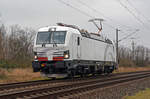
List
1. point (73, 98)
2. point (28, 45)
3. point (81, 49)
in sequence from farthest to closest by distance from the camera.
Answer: point (28, 45) → point (81, 49) → point (73, 98)

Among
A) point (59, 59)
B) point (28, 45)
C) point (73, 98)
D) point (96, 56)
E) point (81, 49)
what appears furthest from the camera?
point (28, 45)

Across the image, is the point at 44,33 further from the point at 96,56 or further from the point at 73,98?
the point at 73,98

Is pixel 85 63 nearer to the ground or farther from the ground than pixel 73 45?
nearer to the ground

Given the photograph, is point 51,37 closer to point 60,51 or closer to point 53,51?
point 53,51

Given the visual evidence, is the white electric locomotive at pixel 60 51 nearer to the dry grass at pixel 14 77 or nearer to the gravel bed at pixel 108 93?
the dry grass at pixel 14 77

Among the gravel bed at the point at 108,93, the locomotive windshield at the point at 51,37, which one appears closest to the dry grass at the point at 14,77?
the locomotive windshield at the point at 51,37

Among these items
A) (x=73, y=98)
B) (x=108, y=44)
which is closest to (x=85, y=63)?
(x=108, y=44)

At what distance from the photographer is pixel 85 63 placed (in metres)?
19.1

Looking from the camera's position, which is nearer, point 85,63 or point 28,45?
point 85,63

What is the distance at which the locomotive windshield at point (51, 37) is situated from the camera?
55.1ft

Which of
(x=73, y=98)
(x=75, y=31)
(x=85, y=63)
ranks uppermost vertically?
(x=75, y=31)

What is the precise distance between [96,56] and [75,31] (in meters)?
4.89

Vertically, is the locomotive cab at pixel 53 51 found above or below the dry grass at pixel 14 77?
above

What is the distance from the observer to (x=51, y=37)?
17.1m
